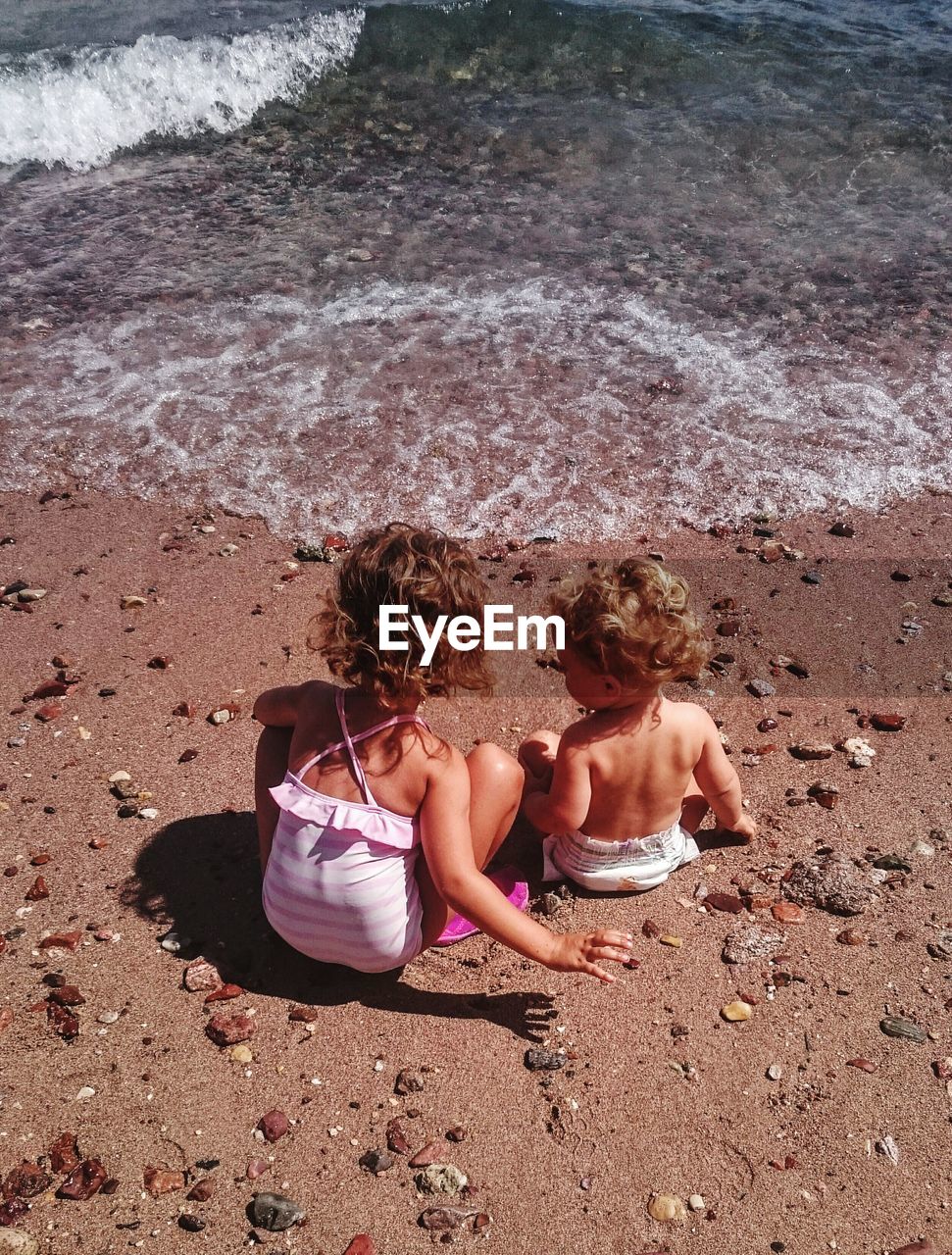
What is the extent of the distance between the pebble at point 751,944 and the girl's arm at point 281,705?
4.18 ft

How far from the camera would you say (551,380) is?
5.58 meters

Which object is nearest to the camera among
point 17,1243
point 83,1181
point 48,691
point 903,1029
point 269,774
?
point 17,1243

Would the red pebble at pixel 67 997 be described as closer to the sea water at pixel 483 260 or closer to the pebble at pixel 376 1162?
the pebble at pixel 376 1162

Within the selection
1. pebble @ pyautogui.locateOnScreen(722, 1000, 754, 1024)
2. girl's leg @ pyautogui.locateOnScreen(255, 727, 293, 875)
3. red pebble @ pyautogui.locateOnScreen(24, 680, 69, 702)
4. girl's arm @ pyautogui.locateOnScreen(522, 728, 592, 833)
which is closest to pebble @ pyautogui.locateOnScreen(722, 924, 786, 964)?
pebble @ pyautogui.locateOnScreen(722, 1000, 754, 1024)

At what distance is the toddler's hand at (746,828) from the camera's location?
3.00 meters

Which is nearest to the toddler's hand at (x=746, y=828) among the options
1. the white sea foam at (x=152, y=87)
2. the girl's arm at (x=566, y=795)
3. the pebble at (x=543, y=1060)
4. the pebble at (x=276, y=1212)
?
the girl's arm at (x=566, y=795)

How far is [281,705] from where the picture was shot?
2.59 meters

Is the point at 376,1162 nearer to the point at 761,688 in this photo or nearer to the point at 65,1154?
the point at 65,1154

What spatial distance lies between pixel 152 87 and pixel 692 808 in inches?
373

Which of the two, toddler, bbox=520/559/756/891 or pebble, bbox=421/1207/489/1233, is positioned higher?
toddler, bbox=520/559/756/891

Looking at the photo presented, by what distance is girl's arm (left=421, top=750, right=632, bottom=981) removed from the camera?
2.36 meters

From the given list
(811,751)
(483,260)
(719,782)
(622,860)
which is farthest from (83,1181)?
(483,260)

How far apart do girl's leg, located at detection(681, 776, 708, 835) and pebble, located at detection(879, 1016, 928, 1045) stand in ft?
2.47

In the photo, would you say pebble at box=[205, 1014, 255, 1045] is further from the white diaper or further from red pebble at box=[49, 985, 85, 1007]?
the white diaper
